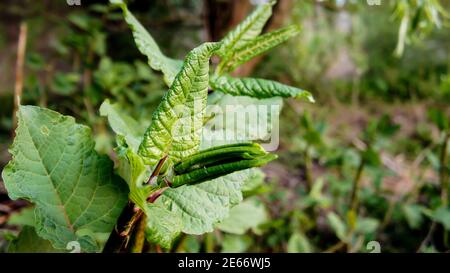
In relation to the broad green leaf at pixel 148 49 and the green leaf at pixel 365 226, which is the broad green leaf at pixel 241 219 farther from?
the green leaf at pixel 365 226

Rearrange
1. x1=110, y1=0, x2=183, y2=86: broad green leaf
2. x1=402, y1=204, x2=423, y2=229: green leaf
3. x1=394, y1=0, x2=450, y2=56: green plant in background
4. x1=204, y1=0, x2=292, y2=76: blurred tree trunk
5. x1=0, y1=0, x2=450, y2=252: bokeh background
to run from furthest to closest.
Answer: x1=204, y1=0, x2=292, y2=76: blurred tree trunk
x1=402, y1=204, x2=423, y2=229: green leaf
x1=0, y1=0, x2=450, y2=252: bokeh background
x1=394, y1=0, x2=450, y2=56: green plant in background
x1=110, y1=0, x2=183, y2=86: broad green leaf

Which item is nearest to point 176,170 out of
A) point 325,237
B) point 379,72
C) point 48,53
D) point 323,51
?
point 325,237

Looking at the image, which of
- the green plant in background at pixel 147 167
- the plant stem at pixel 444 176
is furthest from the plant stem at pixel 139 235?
the plant stem at pixel 444 176

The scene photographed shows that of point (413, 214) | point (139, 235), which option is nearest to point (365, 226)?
point (413, 214)

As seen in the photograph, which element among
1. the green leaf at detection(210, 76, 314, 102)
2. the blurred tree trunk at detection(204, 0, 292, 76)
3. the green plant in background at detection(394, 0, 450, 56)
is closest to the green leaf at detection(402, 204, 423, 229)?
the green plant in background at detection(394, 0, 450, 56)

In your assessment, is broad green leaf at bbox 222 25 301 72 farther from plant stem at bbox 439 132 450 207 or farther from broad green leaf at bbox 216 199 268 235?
plant stem at bbox 439 132 450 207

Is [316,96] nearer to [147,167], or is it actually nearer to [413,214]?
[413,214]

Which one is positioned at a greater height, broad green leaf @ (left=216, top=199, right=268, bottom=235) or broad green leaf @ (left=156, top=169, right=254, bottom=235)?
broad green leaf @ (left=156, top=169, right=254, bottom=235)
